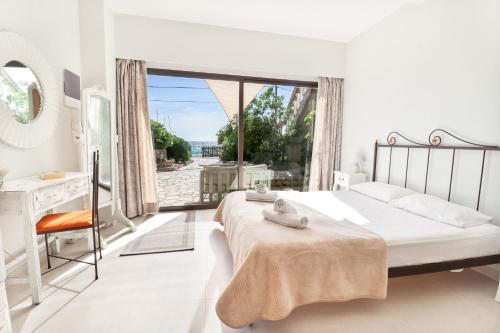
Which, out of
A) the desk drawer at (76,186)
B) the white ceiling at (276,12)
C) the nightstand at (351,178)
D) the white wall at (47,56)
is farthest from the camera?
the nightstand at (351,178)

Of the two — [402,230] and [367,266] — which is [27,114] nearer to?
[367,266]

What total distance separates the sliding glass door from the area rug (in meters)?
0.82

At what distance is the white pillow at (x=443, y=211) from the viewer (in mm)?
1953

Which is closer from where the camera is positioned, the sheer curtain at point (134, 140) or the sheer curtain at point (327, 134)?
the sheer curtain at point (134, 140)

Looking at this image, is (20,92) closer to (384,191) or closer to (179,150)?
(179,150)

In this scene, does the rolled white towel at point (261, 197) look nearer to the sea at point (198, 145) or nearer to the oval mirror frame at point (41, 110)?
the sea at point (198, 145)

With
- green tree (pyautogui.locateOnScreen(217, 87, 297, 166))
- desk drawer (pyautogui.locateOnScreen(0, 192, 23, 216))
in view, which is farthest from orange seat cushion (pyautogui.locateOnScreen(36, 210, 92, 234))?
green tree (pyautogui.locateOnScreen(217, 87, 297, 166))

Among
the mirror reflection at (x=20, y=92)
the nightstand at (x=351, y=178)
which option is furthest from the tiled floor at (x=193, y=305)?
the nightstand at (x=351, y=178)

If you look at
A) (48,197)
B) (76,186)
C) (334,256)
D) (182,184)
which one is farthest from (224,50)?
(334,256)

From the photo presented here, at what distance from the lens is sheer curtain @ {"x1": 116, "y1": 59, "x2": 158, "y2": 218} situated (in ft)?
11.3

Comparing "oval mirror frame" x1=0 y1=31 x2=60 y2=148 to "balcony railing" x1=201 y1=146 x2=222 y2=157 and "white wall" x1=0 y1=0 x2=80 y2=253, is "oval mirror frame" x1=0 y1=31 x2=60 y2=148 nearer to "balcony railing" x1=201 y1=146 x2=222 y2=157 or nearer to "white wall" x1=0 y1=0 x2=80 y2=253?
"white wall" x1=0 y1=0 x2=80 y2=253

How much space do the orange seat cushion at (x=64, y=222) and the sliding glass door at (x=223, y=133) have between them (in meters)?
1.95

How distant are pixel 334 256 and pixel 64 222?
208cm

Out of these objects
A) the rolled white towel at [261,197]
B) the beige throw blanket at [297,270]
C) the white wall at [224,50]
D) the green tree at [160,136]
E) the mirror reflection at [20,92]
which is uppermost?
the white wall at [224,50]
